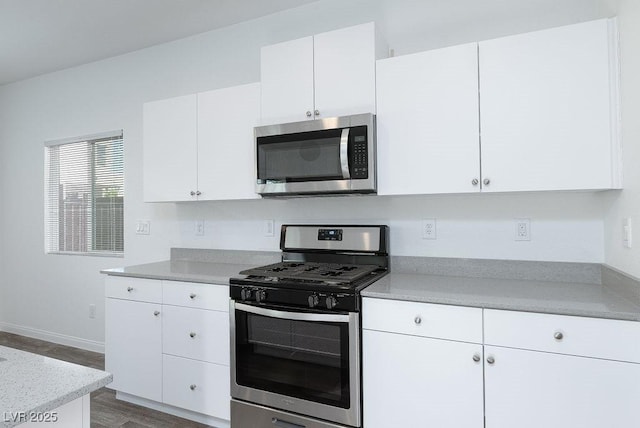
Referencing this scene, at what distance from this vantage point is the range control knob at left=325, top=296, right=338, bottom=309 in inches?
73.7

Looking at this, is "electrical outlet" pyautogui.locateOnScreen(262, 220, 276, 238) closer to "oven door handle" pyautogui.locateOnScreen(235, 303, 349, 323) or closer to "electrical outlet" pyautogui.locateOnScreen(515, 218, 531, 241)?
"oven door handle" pyautogui.locateOnScreen(235, 303, 349, 323)

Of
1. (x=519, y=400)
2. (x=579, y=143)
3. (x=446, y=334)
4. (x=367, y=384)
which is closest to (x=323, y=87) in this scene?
(x=579, y=143)


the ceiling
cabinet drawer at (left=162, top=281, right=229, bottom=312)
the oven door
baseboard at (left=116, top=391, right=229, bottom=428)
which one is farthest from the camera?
the ceiling

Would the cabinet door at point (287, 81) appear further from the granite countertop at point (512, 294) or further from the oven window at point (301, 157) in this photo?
the granite countertop at point (512, 294)

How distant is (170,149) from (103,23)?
1.13 meters

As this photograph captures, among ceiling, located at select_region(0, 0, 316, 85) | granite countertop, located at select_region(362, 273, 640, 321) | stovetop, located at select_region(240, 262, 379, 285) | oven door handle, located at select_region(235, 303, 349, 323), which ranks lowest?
oven door handle, located at select_region(235, 303, 349, 323)

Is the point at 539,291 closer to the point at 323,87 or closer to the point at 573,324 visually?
the point at 573,324

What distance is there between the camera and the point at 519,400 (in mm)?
1574

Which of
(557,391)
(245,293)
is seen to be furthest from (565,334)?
(245,293)

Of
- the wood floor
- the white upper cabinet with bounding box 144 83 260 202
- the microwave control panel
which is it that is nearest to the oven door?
the wood floor

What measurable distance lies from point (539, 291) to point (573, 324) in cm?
32

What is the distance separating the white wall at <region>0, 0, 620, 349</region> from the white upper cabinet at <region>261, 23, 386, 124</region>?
1.40 feet

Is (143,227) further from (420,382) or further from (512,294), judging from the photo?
(512,294)

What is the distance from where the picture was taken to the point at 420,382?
5.75 ft
